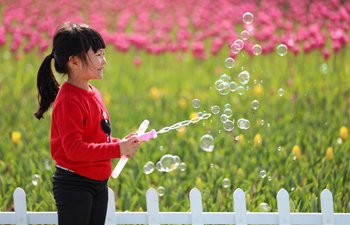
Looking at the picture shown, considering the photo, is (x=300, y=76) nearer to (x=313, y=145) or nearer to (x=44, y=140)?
(x=313, y=145)

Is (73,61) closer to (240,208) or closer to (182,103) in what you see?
(240,208)

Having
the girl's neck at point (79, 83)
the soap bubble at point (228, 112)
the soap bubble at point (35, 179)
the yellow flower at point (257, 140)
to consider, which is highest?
the girl's neck at point (79, 83)

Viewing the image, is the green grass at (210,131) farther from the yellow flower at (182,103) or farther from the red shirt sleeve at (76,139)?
the red shirt sleeve at (76,139)

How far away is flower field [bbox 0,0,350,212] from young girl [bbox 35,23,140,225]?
481 millimetres

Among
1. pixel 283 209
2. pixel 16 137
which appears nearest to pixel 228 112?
pixel 283 209

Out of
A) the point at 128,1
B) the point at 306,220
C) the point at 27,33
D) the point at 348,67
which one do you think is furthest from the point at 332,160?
the point at 128,1

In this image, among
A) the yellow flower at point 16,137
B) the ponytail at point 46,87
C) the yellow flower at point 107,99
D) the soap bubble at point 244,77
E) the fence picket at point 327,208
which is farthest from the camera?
the yellow flower at point 107,99

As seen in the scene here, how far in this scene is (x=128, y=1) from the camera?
9875mm

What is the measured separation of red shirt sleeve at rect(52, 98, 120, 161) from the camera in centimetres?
262

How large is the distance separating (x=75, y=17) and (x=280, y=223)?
604 cm

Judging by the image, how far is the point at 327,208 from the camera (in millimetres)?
3055

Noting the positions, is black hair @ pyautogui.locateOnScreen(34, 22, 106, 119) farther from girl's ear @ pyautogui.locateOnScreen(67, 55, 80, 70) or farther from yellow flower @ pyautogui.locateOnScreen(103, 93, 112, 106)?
yellow flower @ pyautogui.locateOnScreen(103, 93, 112, 106)

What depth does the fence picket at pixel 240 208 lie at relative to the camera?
308cm

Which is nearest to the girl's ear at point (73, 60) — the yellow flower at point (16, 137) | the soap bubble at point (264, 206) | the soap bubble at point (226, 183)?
the soap bubble at point (264, 206)
